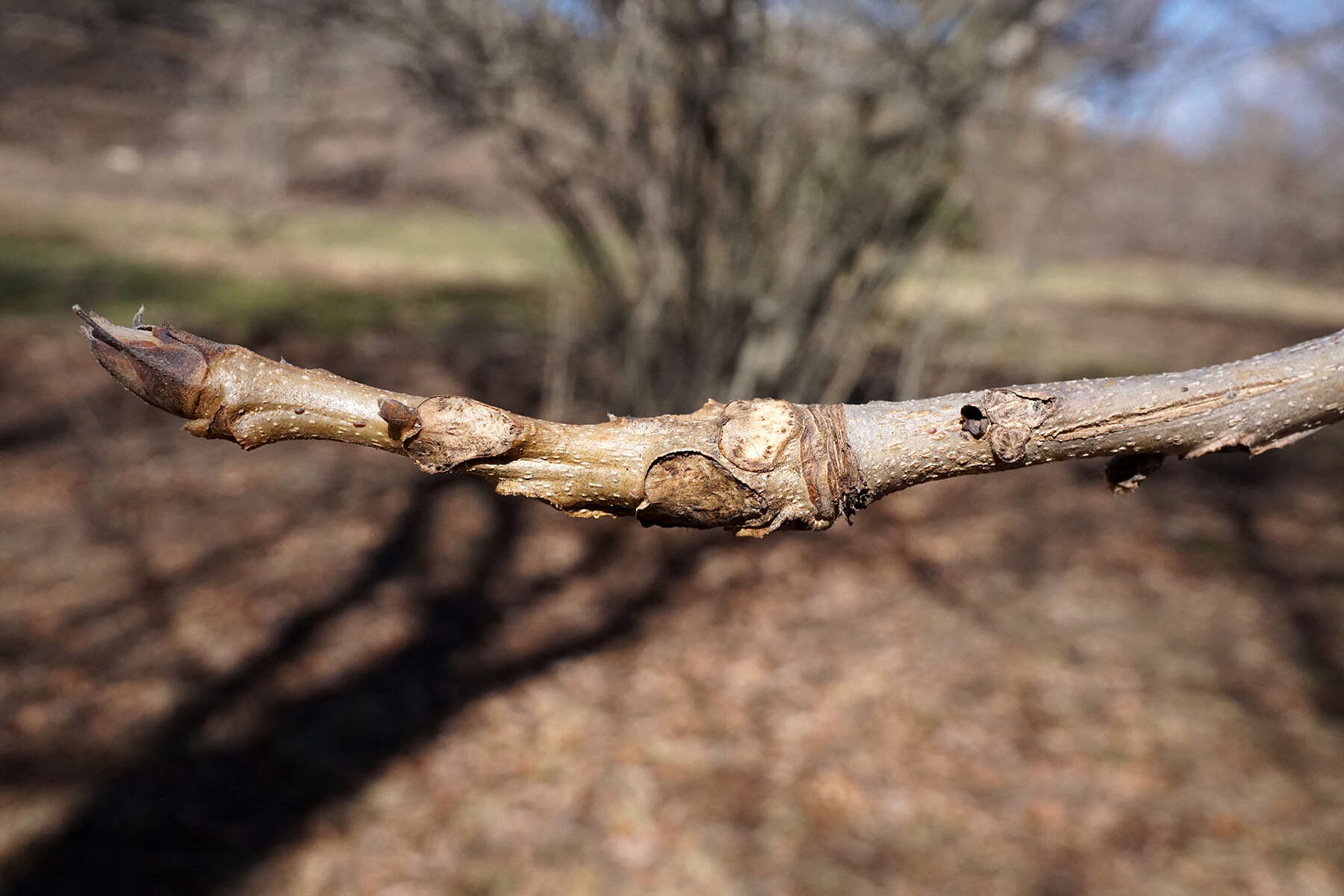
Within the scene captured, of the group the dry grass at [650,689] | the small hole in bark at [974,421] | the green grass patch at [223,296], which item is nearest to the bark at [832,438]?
the small hole in bark at [974,421]

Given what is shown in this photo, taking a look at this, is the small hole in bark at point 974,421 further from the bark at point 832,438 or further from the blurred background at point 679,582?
the blurred background at point 679,582

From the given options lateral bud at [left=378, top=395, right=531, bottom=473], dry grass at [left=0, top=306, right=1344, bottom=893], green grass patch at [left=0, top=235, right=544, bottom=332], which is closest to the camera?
lateral bud at [left=378, top=395, right=531, bottom=473]

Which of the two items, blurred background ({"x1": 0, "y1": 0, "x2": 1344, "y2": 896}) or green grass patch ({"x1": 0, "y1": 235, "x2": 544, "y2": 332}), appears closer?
blurred background ({"x1": 0, "y1": 0, "x2": 1344, "y2": 896})

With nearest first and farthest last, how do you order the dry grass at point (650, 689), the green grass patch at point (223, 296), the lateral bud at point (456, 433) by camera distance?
1. the lateral bud at point (456, 433)
2. the dry grass at point (650, 689)
3. the green grass patch at point (223, 296)

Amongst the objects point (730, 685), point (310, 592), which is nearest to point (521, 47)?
point (310, 592)

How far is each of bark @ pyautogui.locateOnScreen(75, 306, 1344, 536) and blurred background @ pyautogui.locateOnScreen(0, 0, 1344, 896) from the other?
2.94 m

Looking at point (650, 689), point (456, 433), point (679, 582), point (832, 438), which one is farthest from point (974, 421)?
point (679, 582)

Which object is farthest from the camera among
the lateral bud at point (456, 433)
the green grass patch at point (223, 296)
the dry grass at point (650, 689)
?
the green grass patch at point (223, 296)

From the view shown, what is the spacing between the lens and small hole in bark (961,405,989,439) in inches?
30.5

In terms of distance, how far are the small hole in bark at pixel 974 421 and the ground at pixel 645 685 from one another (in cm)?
298

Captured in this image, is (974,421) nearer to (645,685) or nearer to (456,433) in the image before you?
(456,433)

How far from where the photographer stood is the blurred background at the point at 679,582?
11.4 ft

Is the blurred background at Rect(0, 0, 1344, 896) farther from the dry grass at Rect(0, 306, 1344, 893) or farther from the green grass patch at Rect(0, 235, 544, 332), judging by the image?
the green grass patch at Rect(0, 235, 544, 332)

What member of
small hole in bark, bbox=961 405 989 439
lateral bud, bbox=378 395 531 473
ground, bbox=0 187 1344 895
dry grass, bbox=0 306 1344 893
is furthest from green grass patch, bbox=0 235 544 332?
small hole in bark, bbox=961 405 989 439
